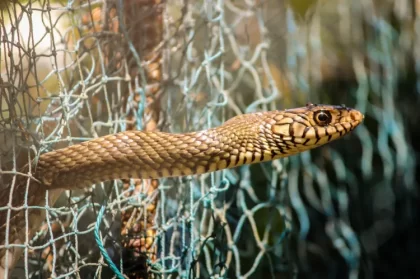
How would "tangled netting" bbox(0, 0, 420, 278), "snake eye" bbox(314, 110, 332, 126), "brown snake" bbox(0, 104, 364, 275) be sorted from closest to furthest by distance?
"brown snake" bbox(0, 104, 364, 275) < "tangled netting" bbox(0, 0, 420, 278) < "snake eye" bbox(314, 110, 332, 126)

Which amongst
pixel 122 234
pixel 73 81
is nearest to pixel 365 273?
pixel 122 234

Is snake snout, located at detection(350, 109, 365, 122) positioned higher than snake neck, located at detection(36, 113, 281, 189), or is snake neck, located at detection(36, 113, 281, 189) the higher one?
snake snout, located at detection(350, 109, 365, 122)

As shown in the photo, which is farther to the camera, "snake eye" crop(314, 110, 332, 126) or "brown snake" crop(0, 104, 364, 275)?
"snake eye" crop(314, 110, 332, 126)

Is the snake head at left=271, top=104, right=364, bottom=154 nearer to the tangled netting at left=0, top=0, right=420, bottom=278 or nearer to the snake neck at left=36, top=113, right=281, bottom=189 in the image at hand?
the snake neck at left=36, top=113, right=281, bottom=189

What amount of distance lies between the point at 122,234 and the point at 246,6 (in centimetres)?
144

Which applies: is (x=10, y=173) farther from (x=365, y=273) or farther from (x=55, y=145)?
(x=365, y=273)

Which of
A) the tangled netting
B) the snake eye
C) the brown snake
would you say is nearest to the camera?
the brown snake

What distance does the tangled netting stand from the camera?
66.8 inches

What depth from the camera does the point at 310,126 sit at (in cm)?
179

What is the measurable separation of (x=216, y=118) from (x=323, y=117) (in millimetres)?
849

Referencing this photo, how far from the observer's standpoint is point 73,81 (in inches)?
76.3

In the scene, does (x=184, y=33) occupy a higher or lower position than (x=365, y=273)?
higher

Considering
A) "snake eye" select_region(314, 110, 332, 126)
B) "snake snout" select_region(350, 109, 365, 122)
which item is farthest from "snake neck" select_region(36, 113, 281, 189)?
"snake snout" select_region(350, 109, 365, 122)

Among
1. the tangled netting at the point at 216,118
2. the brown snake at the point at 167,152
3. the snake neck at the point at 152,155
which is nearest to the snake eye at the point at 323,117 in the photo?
the brown snake at the point at 167,152
